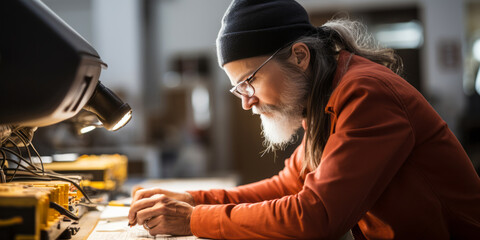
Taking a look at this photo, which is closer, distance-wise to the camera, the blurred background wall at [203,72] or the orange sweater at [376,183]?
the orange sweater at [376,183]

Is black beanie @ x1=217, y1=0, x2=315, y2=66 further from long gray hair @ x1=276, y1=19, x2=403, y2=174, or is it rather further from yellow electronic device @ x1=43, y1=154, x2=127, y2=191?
yellow electronic device @ x1=43, y1=154, x2=127, y2=191

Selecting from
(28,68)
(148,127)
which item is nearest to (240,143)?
(148,127)

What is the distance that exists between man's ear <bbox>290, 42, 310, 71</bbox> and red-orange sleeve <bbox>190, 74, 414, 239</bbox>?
0.24 metres

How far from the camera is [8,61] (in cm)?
74

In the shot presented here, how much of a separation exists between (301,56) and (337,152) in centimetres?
38

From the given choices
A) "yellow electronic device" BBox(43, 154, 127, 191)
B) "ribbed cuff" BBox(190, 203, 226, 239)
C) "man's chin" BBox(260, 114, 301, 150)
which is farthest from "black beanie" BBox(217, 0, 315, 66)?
"yellow electronic device" BBox(43, 154, 127, 191)

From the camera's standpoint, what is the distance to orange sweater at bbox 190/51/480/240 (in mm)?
842

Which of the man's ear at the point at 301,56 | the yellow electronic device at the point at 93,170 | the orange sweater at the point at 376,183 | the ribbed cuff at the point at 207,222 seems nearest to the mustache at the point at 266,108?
the man's ear at the point at 301,56

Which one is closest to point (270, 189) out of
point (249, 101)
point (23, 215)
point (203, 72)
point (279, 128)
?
point (279, 128)

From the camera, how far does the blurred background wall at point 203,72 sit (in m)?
4.57

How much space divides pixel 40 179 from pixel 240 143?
13.3 ft

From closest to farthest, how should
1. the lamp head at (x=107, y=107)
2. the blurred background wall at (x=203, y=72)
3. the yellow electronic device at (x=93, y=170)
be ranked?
the lamp head at (x=107, y=107), the yellow electronic device at (x=93, y=170), the blurred background wall at (x=203, y=72)

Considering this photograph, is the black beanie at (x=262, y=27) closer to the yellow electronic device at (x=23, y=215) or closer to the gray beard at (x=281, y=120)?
the gray beard at (x=281, y=120)

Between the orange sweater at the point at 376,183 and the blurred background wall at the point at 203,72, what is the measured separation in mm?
1918
